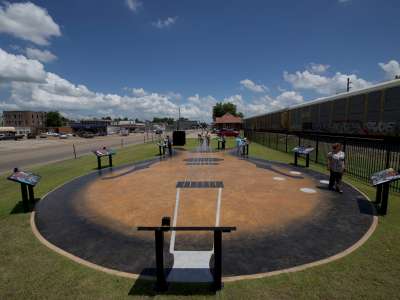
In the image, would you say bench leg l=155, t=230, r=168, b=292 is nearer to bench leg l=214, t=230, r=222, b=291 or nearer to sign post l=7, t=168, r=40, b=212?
bench leg l=214, t=230, r=222, b=291

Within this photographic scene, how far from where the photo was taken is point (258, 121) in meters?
52.0

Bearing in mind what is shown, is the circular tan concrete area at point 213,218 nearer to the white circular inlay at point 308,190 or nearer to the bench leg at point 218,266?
the white circular inlay at point 308,190

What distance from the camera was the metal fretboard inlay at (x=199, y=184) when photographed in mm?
8789

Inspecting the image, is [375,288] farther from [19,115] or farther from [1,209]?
[19,115]

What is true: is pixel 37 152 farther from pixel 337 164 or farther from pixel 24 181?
pixel 337 164

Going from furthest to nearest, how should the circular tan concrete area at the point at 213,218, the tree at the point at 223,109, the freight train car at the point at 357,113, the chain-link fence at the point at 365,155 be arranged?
the tree at the point at 223,109, the freight train car at the point at 357,113, the chain-link fence at the point at 365,155, the circular tan concrete area at the point at 213,218

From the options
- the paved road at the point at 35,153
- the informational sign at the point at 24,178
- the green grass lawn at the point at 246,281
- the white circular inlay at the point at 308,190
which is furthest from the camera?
the paved road at the point at 35,153

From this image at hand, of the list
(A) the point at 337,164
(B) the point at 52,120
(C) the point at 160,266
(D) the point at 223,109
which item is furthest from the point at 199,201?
(B) the point at 52,120

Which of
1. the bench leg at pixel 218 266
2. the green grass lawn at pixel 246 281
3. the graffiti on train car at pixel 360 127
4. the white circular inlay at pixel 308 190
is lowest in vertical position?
the green grass lawn at pixel 246 281

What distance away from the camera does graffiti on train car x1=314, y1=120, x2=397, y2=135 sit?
49.1ft

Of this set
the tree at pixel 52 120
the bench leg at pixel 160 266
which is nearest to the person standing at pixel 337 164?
the bench leg at pixel 160 266

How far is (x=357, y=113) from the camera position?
18047mm

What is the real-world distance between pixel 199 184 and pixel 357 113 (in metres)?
16.1

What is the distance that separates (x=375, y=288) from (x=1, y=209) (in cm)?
936
